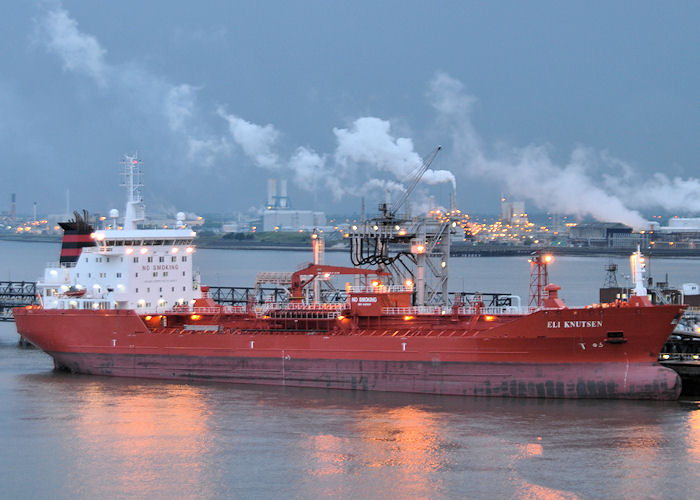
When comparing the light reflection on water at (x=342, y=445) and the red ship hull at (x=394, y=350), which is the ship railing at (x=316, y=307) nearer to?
the red ship hull at (x=394, y=350)

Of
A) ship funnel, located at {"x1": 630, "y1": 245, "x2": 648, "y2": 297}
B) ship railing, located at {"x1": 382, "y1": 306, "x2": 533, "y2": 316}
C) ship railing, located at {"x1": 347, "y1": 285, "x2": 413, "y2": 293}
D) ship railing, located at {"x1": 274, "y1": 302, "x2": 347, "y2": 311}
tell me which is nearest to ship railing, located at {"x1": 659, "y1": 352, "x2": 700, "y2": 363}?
ship funnel, located at {"x1": 630, "y1": 245, "x2": 648, "y2": 297}

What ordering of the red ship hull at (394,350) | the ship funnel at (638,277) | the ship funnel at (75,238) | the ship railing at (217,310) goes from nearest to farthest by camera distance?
the red ship hull at (394,350), the ship funnel at (638,277), the ship railing at (217,310), the ship funnel at (75,238)

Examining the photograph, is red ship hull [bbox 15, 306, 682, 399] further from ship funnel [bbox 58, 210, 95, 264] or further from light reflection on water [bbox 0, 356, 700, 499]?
ship funnel [bbox 58, 210, 95, 264]

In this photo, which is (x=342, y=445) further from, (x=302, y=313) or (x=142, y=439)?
(x=302, y=313)

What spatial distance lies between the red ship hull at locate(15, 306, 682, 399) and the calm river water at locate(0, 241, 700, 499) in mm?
551

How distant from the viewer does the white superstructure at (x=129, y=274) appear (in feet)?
102

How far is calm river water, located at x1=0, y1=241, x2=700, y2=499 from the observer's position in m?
19.2

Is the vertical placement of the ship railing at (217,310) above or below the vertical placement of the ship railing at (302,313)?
above

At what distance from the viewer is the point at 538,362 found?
85.4ft

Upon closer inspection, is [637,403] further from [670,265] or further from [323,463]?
[670,265]

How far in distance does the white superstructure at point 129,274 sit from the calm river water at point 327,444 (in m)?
3.00

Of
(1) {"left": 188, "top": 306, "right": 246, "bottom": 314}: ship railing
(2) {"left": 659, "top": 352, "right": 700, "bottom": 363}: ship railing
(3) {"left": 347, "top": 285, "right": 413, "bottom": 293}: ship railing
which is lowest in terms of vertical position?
(2) {"left": 659, "top": 352, "right": 700, "bottom": 363}: ship railing

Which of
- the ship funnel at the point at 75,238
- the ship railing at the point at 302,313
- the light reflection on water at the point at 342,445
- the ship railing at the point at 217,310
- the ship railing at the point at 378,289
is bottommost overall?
the light reflection on water at the point at 342,445

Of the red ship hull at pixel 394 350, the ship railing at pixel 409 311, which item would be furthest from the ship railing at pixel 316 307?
the ship railing at pixel 409 311
